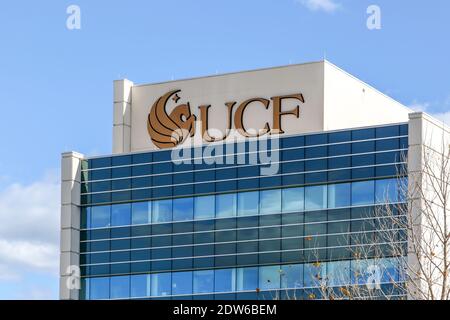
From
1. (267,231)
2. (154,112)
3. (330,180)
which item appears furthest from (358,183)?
(154,112)

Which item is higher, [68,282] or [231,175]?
[231,175]

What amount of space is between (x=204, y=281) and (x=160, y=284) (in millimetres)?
2843

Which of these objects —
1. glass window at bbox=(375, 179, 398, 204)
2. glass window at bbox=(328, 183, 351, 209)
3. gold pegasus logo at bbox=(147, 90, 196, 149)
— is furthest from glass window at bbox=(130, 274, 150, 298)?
glass window at bbox=(375, 179, 398, 204)

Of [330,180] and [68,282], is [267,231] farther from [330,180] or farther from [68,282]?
[68,282]

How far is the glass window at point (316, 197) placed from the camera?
65000 millimetres

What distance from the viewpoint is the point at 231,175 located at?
223 feet

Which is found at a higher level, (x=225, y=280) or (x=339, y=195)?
(x=339, y=195)

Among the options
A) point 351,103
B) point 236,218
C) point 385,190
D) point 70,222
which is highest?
point 351,103

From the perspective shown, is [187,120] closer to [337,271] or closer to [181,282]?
→ [181,282]

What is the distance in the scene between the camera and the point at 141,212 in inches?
2795

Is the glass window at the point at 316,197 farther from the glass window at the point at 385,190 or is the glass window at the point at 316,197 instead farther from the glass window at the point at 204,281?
the glass window at the point at 204,281

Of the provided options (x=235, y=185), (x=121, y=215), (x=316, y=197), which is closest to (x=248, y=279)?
(x=235, y=185)

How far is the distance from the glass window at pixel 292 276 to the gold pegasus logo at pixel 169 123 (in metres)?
10.3

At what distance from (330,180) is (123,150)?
14.5 m
